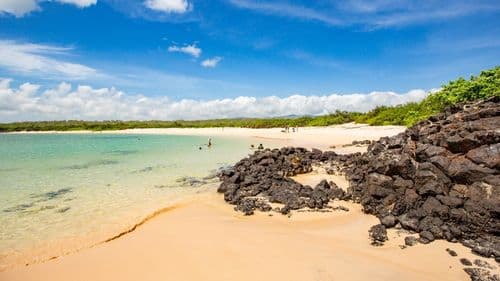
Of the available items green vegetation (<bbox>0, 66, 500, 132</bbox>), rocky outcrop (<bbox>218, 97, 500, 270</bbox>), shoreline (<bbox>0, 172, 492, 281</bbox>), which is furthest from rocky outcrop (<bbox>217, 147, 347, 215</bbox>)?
green vegetation (<bbox>0, 66, 500, 132</bbox>)

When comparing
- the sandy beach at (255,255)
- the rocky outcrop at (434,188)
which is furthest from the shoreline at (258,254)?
the rocky outcrop at (434,188)

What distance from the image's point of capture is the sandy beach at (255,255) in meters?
7.25

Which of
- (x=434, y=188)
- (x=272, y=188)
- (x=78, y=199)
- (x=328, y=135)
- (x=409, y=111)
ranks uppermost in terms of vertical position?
(x=409, y=111)

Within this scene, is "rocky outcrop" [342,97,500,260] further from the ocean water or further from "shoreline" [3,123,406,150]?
"shoreline" [3,123,406,150]

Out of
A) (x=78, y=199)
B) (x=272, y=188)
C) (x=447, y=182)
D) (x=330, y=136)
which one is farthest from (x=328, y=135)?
(x=447, y=182)

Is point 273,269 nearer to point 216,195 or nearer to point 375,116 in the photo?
point 216,195

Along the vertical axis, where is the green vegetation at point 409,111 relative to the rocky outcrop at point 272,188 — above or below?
above

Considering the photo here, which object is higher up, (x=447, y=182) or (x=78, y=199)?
(x=447, y=182)

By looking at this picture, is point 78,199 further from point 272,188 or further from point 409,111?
point 409,111

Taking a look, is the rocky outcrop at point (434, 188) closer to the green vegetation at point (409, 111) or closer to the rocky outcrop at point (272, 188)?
the rocky outcrop at point (272, 188)

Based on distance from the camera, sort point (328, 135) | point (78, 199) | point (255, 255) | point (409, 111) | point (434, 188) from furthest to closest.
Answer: point (328, 135) < point (409, 111) < point (78, 199) < point (434, 188) < point (255, 255)

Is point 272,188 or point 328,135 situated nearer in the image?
point 272,188

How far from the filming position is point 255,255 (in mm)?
8156

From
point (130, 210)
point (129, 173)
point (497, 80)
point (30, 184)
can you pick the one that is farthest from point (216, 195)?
point (497, 80)
